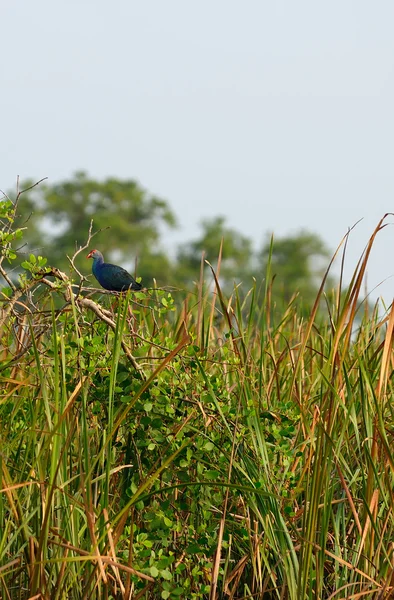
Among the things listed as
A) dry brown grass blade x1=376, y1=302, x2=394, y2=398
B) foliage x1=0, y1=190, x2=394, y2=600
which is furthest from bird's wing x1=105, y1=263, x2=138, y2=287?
dry brown grass blade x1=376, y1=302, x2=394, y2=398

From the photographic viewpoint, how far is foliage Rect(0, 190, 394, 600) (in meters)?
2.80

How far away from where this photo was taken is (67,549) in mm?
2697

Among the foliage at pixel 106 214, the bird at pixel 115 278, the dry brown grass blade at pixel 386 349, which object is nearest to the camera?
the dry brown grass blade at pixel 386 349

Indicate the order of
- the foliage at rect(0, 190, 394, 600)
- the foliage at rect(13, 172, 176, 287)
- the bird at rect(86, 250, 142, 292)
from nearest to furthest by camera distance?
the foliage at rect(0, 190, 394, 600), the bird at rect(86, 250, 142, 292), the foliage at rect(13, 172, 176, 287)

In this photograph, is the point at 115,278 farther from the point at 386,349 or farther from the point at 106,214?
the point at 106,214

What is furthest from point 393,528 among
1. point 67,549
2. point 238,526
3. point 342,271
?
point 67,549

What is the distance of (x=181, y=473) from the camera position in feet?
10.3

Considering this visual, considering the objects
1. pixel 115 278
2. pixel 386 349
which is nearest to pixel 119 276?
pixel 115 278

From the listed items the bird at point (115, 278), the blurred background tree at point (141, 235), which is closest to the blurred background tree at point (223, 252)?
the blurred background tree at point (141, 235)

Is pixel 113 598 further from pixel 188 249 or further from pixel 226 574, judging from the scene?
pixel 188 249

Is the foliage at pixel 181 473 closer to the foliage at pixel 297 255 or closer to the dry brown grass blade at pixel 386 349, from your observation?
the dry brown grass blade at pixel 386 349

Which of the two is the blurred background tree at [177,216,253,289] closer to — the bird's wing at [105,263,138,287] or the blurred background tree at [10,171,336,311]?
the blurred background tree at [10,171,336,311]

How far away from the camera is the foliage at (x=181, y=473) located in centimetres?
280

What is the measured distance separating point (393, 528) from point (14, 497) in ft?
4.39
